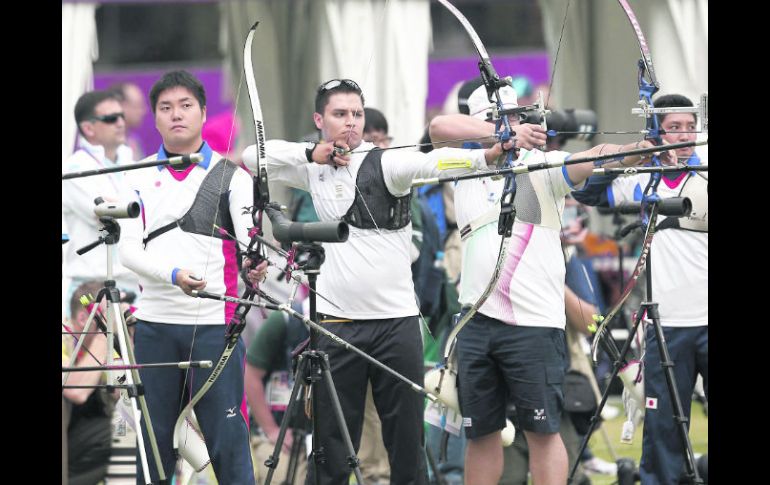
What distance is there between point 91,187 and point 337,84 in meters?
1.97

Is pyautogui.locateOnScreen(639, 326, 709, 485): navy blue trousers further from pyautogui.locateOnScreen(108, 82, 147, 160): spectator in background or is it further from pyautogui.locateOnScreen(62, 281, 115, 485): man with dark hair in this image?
pyautogui.locateOnScreen(108, 82, 147, 160): spectator in background

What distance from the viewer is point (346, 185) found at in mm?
4578

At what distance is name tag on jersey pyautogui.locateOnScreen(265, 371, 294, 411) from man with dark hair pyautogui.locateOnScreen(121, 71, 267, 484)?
1892 mm

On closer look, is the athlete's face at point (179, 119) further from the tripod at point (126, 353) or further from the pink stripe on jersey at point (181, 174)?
the tripod at point (126, 353)

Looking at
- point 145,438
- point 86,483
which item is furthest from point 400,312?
point 86,483

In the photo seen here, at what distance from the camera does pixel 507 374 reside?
15.1ft

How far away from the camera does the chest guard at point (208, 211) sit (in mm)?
4480

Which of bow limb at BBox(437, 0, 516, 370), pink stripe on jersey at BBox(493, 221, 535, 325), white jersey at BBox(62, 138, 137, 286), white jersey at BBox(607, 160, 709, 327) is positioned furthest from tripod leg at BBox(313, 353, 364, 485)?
white jersey at BBox(62, 138, 137, 286)

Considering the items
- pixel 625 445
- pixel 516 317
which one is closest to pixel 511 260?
pixel 516 317

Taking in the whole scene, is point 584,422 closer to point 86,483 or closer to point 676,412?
point 676,412

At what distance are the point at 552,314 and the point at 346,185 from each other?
88 centimetres

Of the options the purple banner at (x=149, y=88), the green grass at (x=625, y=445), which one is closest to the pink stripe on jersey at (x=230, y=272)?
the green grass at (x=625, y=445)
